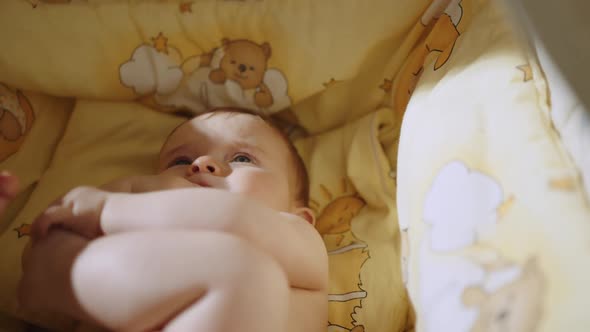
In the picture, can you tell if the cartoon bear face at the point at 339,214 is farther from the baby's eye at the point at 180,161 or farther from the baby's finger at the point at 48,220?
the baby's finger at the point at 48,220

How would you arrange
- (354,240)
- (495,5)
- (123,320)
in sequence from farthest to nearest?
1. (354,240)
2. (495,5)
3. (123,320)

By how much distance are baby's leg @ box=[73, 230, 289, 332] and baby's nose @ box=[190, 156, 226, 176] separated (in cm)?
21

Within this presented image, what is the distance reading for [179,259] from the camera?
613mm

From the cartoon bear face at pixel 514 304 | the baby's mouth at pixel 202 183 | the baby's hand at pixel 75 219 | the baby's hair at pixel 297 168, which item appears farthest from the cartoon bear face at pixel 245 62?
the cartoon bear face at pixel 514 304

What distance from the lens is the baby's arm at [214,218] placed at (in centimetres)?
67

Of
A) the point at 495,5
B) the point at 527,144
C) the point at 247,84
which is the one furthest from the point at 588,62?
the point at 247,84

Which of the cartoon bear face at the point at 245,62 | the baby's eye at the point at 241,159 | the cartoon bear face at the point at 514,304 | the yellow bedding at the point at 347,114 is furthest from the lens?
the cartoon bear face at the point at 245,62

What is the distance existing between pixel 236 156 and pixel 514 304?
52 cm

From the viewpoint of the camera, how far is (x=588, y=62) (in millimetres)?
489

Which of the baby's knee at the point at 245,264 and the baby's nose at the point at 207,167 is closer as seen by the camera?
the baby's knee at the point at 245,264

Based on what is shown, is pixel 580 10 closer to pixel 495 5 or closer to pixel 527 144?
pixel 527 144

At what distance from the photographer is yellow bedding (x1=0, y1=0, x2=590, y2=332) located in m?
0.65

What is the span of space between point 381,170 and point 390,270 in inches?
8.7

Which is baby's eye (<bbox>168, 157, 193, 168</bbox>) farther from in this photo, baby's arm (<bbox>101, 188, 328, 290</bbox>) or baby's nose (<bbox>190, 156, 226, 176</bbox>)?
baby's arm (<bbox>101, 188, 328, 290</bbox>)
